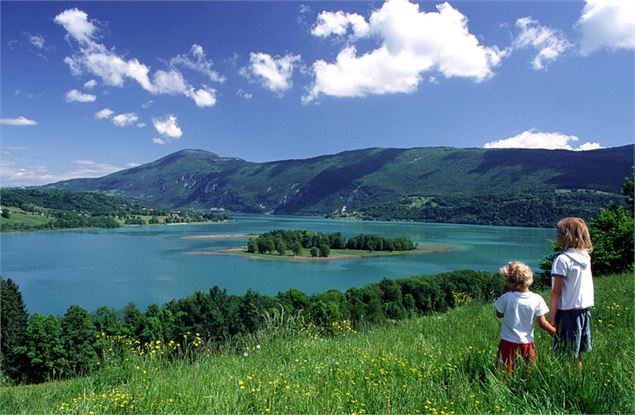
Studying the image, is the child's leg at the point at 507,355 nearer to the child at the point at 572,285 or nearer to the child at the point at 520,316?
the child at the point at 520,316

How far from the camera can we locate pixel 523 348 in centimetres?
343

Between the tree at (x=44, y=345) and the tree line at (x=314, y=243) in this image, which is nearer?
the tree at (x=44, y=345)

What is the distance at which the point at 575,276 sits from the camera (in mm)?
3436

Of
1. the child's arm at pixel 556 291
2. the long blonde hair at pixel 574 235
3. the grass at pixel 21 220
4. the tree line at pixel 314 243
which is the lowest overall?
the tree line at pixel 314 243

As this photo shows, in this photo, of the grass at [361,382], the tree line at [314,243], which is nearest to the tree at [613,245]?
the grass at [361,382]

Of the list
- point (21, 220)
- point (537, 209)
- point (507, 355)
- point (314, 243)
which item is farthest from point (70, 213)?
point (507, 355)

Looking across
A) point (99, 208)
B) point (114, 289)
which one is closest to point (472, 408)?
point (114, 289)

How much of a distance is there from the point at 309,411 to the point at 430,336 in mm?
2766

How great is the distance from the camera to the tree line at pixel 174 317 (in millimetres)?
26125

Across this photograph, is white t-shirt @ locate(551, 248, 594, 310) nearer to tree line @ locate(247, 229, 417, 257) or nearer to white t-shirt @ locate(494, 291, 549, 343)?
white t-shirt @ locate(494, 291, 549, 343)

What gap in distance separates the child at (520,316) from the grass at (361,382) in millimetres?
158

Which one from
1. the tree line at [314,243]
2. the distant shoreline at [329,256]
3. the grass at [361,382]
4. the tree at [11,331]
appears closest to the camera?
the grass at [361,382]

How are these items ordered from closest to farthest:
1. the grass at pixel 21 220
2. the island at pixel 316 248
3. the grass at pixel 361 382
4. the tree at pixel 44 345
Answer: the grass at pixel 361 382 < the tree at pixel 44 345 < the island at pixel 316 248 < the grass at pixel 21 220

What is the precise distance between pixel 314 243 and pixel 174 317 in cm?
6397
